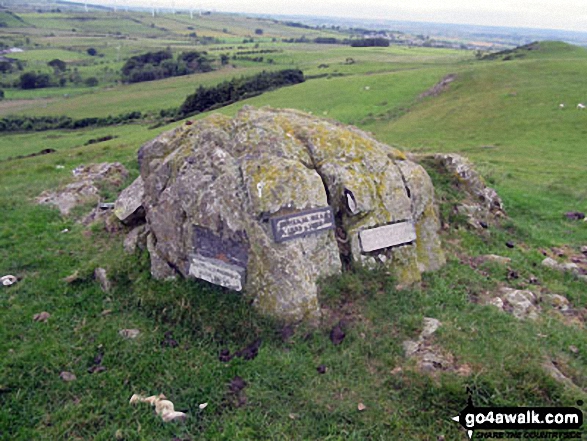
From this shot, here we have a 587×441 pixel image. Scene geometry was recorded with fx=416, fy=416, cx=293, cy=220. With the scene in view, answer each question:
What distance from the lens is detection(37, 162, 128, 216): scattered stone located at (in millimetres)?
15834

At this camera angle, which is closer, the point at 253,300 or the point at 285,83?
the point at 253,300

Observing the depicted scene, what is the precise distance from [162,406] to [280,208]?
4.59 m

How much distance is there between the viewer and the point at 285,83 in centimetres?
7131

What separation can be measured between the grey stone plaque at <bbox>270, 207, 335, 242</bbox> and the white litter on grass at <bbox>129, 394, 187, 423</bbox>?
382 centimetres

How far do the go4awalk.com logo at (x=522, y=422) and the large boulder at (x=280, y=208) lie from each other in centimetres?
354

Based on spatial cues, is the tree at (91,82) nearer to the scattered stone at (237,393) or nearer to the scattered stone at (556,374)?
the scattered stone at (237,393)

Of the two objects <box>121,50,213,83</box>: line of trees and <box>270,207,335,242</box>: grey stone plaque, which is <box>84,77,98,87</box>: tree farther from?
<box>270,207,335,242</box>: grey stone plaque

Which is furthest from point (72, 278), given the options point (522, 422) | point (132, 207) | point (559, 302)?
point (559, 302)

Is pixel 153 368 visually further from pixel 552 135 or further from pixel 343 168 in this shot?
pixel 552 135

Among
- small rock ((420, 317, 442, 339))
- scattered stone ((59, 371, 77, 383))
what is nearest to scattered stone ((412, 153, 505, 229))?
small rock ((420, 317, 442, 339))

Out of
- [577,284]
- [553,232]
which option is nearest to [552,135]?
[553,232]

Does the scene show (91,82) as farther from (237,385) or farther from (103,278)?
(237,385)

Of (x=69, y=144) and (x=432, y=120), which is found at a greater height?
(x=432, y=120)

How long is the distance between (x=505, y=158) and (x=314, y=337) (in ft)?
72.2
